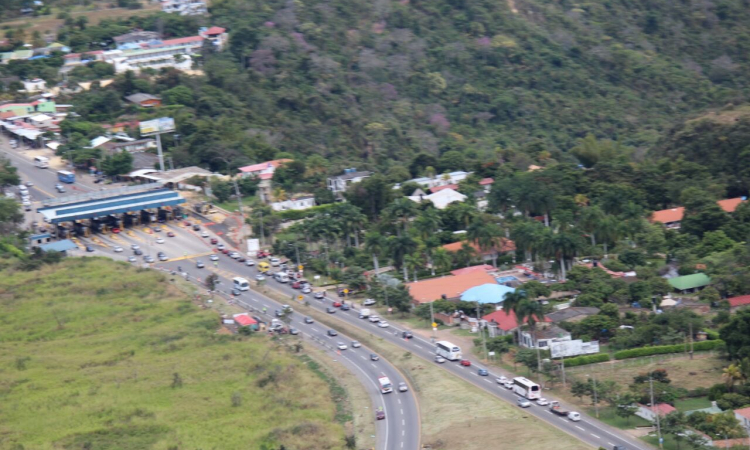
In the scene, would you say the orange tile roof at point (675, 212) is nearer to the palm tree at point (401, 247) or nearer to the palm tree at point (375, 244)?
the palm tree at point (401, 247)

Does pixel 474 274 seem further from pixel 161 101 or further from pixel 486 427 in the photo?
pixel 161 101

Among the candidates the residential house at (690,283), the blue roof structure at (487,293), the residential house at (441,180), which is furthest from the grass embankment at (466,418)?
the residential house at (441,180)

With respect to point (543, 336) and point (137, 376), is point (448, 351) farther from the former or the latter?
point (137, 376)

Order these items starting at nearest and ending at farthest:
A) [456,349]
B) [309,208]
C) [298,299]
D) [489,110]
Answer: [456,349]
[298,299]
[309,208]
[489,110]

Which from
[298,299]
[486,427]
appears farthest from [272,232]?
[486,427]

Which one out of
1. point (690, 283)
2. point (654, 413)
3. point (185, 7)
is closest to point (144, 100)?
point (185, 7)

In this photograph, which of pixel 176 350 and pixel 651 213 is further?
pixel 651 213
